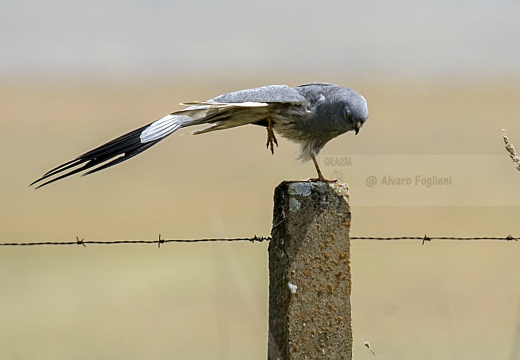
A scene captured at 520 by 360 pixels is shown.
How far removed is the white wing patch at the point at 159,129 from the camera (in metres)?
5.36

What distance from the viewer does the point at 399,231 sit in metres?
14.7

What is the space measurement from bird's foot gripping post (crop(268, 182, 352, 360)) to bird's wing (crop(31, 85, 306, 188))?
0.77 metres

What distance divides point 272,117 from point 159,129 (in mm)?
852

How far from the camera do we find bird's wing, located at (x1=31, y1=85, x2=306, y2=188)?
211 inches

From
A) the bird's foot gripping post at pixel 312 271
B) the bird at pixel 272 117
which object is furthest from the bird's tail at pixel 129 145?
the bird's foot gripping post at pixel 312 271

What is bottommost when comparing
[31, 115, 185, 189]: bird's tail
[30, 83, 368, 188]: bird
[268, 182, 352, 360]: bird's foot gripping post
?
[268, 182, 352, 360]: bird's foot gripping post

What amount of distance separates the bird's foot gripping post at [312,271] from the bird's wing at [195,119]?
0.77 metres

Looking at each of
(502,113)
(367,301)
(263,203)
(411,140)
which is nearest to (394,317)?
(367,301)

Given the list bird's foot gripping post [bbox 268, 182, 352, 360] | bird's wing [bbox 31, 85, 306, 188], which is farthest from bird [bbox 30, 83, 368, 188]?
bird's foot gripping post [bbox 268, 182, 352, 360]

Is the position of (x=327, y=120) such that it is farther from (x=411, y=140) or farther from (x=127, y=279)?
(x=411, y=140)

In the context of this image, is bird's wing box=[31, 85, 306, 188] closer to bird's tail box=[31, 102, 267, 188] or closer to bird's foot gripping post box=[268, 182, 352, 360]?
bird's tail box=[31, 102, 267, 188]

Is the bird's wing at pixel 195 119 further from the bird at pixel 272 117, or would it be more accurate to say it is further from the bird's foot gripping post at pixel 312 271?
the bird's foot gripping post at pixel 312 271

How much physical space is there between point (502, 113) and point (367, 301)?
559 inches

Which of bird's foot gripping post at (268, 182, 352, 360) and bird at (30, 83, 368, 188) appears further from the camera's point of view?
bird at (30, 83, 368, 188)
